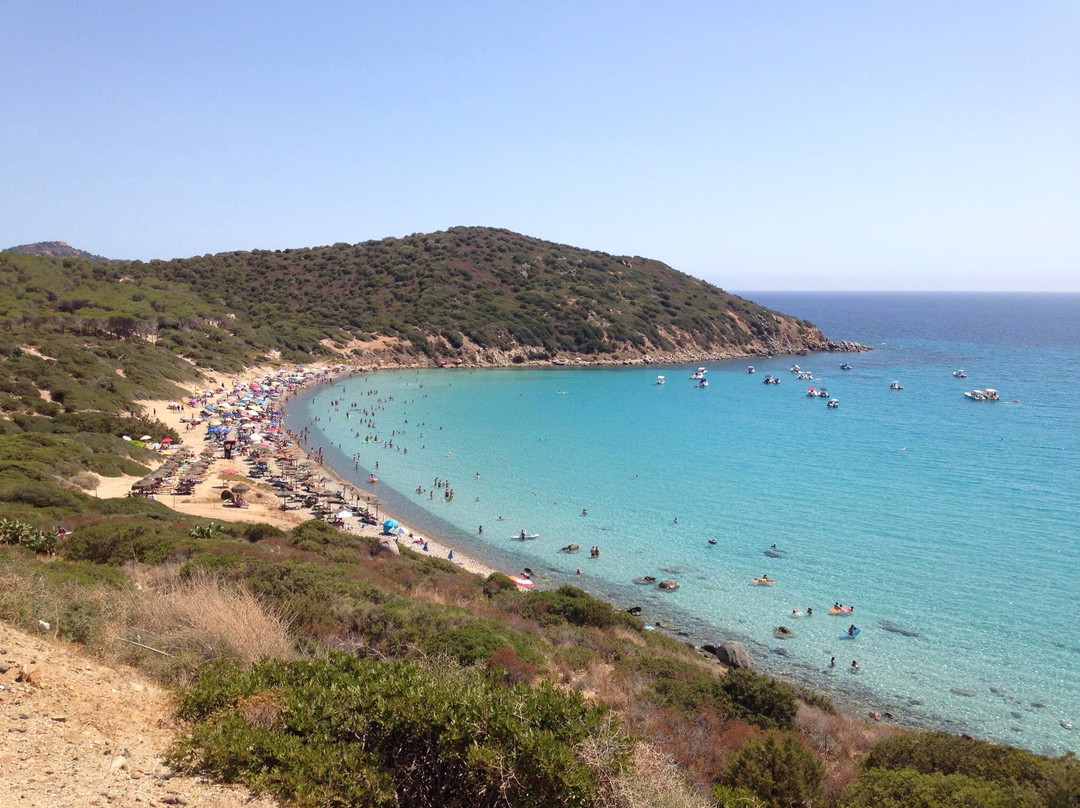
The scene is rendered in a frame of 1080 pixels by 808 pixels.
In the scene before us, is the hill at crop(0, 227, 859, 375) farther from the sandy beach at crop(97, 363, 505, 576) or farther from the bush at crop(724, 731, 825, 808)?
the bush at crop(724, 731, 825, 808)

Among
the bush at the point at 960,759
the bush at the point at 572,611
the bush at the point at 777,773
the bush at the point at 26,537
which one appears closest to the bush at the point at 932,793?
the bush at the point at 777,773

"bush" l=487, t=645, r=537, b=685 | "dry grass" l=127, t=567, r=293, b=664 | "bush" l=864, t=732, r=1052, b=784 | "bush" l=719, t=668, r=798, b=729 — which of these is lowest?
"bush" l=719, t=668, r=798, b=729

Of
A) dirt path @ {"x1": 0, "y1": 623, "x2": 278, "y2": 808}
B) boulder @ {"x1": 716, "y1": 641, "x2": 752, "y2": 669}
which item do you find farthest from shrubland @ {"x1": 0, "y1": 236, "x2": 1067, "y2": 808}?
boulder @ {"x1": 716, "y1": 641, "x2": 752, "y2": 669}

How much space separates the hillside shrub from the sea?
569 inches

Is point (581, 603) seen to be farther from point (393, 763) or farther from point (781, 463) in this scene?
point (781, 463)

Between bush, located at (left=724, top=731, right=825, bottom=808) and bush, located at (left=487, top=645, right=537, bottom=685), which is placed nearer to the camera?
bush, located at (left=724, top=731, right=825, bottom=808)

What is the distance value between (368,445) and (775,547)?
1126 inches

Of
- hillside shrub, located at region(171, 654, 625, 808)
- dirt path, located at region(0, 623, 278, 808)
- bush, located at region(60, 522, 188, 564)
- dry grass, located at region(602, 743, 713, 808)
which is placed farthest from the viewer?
bush, located at region(60, 522, 188, 564)

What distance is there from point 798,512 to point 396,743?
30.4m

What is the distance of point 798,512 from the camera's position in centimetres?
3278

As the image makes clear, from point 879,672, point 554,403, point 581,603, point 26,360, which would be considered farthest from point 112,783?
point 554,403

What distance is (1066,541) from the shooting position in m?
28.8

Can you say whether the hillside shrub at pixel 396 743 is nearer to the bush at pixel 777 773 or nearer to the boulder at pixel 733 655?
the bush at pixel 777 773

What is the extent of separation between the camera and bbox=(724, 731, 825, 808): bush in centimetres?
834
